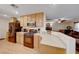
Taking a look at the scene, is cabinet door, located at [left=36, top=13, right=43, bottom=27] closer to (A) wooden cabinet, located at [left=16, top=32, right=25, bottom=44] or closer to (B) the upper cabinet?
(B) the upper cabinet

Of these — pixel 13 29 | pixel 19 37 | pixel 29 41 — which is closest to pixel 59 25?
pixel 29 41

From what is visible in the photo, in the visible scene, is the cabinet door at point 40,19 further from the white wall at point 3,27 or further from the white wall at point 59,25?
the white wall at point 3,27

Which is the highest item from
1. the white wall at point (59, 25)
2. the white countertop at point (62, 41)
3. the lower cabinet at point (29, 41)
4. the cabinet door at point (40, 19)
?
the cabinet door at point (40, 19)

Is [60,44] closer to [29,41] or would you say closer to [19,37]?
[29,41]

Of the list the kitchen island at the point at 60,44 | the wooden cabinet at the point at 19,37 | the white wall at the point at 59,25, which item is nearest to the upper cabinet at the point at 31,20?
the wooden cabinet at the point at 19,37

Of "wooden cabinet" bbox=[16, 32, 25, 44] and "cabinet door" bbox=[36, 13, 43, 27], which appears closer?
"cabinet door" bbox=[36, 13, 43, 27]

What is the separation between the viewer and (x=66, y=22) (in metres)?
3.21

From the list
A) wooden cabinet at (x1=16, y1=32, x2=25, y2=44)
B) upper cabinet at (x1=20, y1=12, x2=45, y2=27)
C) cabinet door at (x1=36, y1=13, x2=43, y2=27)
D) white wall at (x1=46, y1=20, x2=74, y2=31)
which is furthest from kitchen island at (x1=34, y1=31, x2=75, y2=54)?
wooden cabinet at (x1=16, y1=32, x2=25, y2=44)

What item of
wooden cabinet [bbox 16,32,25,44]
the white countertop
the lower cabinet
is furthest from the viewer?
wooden cabinet [bbox 16,32,25,44]

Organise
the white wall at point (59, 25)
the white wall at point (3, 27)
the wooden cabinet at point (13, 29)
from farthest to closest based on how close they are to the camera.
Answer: the white wall at point (3, 27) → the wooden cabinet at point (13, 29) → the white wall at point (59, 25)

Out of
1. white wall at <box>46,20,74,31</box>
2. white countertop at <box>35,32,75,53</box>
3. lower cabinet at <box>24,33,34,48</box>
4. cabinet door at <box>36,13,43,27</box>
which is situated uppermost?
cabinet door at <box>36,13,43,27</box>

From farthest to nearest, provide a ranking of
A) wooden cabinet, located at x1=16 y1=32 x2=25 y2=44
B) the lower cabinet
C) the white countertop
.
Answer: wooden cabinet, located at x1=16 y1=32 x2=25 y2=44 < the lower cabinet < the white countertop

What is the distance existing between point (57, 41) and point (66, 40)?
1.20 ft
